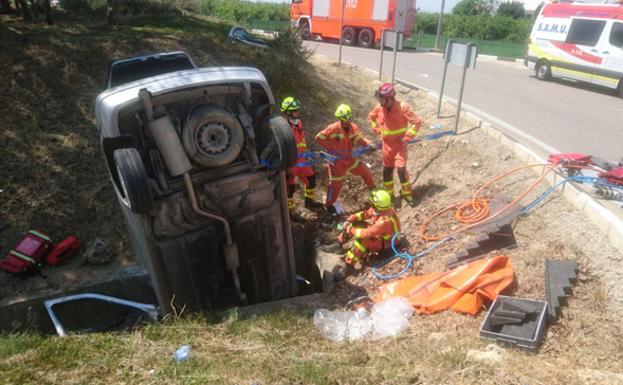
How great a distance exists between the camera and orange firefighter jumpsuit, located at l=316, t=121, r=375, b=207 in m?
6.18

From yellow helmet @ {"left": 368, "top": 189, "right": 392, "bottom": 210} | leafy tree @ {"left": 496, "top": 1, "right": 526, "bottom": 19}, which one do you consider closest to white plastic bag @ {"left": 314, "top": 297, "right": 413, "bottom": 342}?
yellow helmet @ {"left": 368, "top": 189, "right": 392, "bottom": 210}

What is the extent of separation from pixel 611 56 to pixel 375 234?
1087cm

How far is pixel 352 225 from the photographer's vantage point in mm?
5695

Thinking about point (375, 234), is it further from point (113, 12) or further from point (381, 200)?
point (113, 12)

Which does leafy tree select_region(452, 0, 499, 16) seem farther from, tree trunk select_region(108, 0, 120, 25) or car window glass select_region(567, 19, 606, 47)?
tree trunk select_region(108, 0, 120, 25)

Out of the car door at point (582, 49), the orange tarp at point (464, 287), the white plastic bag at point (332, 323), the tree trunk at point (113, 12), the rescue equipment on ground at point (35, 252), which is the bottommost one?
Answer: the rescue equipment on ground at point (35, 252)

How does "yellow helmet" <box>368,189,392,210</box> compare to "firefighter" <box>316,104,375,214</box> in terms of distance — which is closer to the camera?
"yellow helmet" <box>368,189,392,210</box>

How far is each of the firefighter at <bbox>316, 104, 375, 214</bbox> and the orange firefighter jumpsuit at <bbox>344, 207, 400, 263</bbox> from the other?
3.31 ft

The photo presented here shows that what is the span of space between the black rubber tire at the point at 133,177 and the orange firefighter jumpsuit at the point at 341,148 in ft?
10.2

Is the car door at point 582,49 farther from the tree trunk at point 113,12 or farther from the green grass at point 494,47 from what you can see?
the tree trunk at point 113,12

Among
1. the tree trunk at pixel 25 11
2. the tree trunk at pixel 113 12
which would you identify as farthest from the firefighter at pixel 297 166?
the tree trunk at pixel 25 11

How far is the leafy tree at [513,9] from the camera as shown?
56969 millimetres

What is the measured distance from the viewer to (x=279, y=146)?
4035 mm

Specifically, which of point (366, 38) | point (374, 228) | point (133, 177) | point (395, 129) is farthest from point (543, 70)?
point (133, 177)
